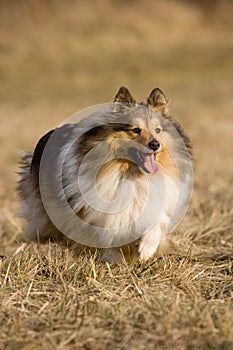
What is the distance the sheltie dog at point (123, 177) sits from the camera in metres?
4.77

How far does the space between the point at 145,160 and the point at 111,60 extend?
100 ft

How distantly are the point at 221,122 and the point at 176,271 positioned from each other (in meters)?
13.0

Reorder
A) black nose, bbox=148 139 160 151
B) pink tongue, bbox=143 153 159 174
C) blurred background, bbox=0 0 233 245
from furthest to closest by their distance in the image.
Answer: blurred background, bbox=0 0 233 245
pink tongue, bbox=143 153 159 174
black nose, bbox=148 139 160 151

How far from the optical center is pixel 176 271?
4.29 m

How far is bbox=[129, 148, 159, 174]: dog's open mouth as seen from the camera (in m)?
4.74

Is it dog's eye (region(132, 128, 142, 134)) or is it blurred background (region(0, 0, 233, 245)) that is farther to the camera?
blurred background (region(0, 0, 233, 245))

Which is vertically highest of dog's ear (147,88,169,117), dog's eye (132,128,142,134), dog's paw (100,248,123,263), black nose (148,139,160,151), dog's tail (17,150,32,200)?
dog's ear (147,88,169,117)

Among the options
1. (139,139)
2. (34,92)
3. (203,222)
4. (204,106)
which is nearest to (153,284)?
(139,139)

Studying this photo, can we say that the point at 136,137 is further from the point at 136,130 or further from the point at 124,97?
the point at 124,97

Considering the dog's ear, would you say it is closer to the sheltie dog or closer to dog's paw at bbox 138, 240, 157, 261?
the sheltie dog

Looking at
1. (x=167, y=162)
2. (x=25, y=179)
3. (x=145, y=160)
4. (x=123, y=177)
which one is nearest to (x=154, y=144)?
(x=145, y=160)

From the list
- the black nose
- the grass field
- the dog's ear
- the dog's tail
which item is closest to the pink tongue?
the black nose

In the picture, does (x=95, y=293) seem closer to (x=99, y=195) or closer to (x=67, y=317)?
(x=67, y=317)

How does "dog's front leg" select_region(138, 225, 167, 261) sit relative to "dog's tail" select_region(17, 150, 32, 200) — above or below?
below
